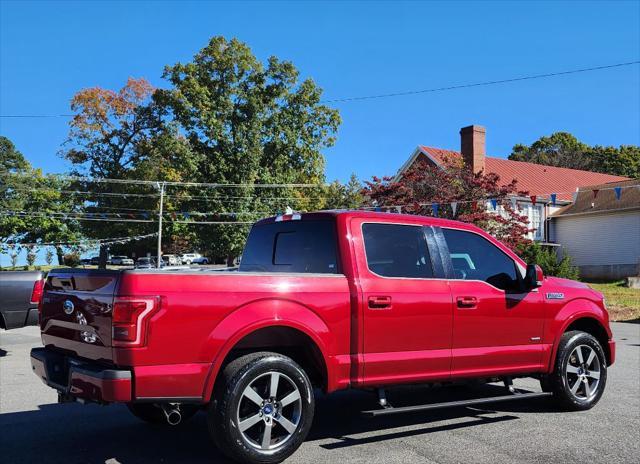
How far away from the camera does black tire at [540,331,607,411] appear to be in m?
6.12

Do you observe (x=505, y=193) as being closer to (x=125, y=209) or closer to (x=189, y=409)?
(x=189, y=409)

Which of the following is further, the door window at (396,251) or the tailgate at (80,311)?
the door window at (396,251)

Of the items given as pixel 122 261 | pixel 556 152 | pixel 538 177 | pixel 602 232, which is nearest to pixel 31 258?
pixel 122 261

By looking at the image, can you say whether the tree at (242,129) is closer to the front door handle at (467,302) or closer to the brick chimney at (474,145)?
the brick chimney at (474,145)

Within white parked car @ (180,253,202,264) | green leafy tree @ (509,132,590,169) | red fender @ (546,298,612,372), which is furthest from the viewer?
white parked car @ (180,253,202,264)

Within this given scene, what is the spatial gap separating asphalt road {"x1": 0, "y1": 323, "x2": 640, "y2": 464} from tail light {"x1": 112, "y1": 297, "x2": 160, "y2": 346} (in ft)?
4.03

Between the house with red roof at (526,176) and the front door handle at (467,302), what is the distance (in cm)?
2818

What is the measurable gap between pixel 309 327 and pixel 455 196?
2222 cm

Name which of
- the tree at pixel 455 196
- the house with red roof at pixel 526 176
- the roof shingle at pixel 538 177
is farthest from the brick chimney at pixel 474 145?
the tree at pixel 455 196

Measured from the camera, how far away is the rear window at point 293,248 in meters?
5.23

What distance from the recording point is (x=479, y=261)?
5883 mm

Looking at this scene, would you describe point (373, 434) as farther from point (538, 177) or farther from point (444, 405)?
point (538, 177)

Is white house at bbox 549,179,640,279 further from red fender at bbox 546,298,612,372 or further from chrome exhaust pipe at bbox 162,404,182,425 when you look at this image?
chrome exhaust pipe at bbox 162,404,182,425

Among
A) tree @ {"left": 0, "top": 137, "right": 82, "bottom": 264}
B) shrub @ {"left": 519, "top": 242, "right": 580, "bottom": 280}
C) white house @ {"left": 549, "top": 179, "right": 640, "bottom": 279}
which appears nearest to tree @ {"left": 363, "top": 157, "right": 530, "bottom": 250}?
shrub @ {"left": 519, "top": 242, "right": 580, "bottom": 280}
